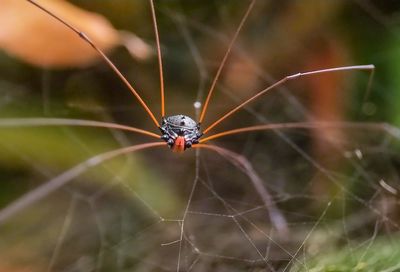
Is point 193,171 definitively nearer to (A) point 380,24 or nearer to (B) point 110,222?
(B) point 110,222

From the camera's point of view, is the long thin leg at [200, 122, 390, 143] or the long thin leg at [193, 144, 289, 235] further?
the long thin leg at [200, 122, 390, 143]

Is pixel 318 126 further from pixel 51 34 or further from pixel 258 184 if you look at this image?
pixel 51 34

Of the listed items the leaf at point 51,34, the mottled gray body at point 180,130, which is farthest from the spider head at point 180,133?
the leaf at point 51,34

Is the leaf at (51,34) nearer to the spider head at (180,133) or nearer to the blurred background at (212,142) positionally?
the blurred background at (212,142)

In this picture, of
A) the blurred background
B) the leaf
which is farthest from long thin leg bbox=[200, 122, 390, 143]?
the leaf

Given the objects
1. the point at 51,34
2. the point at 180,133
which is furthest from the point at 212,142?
the point at 51,34

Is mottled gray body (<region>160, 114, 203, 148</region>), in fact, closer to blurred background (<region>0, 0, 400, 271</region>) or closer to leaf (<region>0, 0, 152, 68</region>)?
blurred background (<region>0, 0, 400, 271</region>)

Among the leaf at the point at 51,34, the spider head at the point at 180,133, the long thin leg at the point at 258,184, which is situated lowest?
the long thin leg at the point at 258,184
